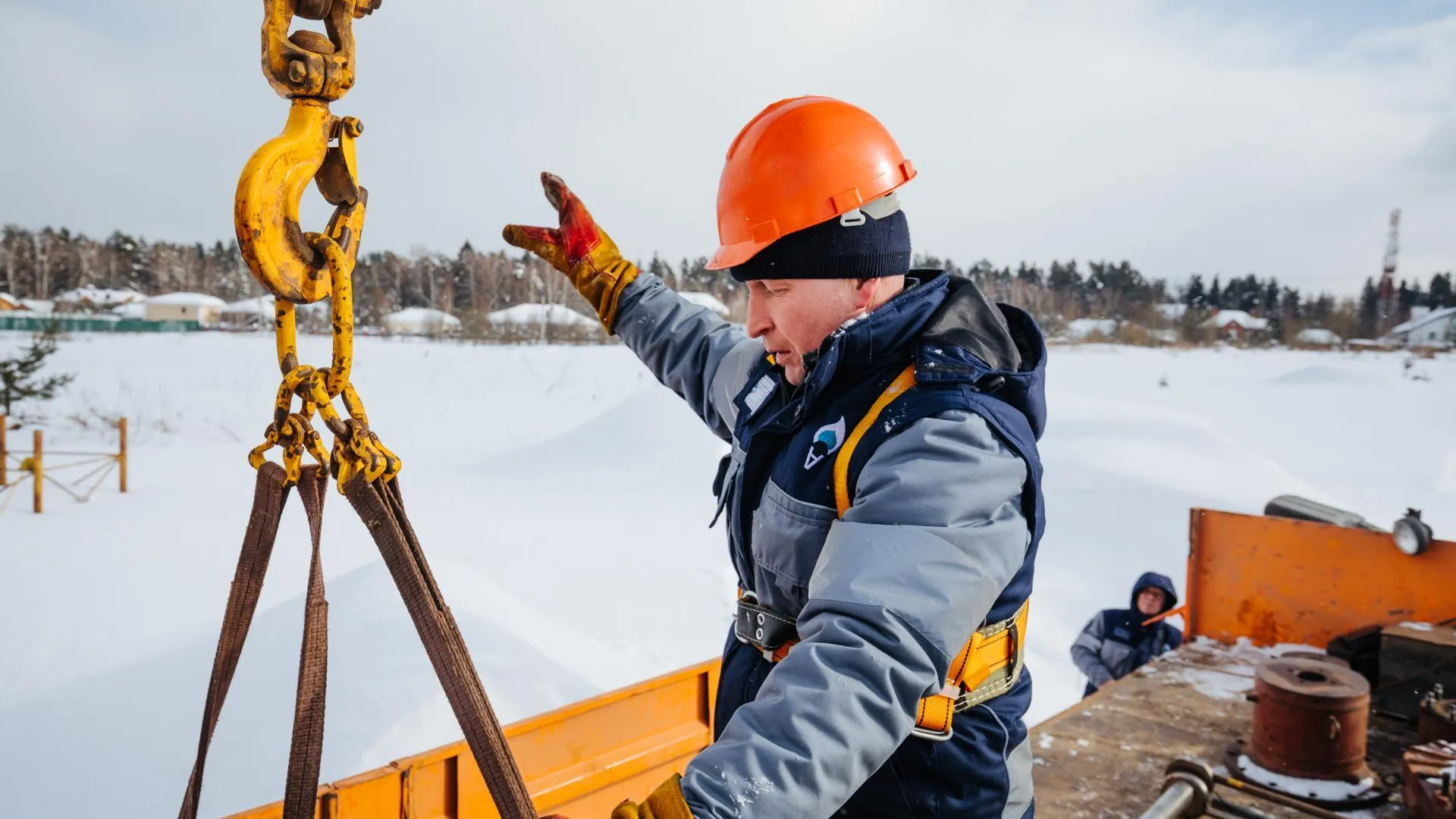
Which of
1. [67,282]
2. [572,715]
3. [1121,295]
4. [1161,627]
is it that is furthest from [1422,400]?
[67,282]

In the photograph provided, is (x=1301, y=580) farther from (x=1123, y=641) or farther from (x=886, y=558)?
(x=886, y=558)

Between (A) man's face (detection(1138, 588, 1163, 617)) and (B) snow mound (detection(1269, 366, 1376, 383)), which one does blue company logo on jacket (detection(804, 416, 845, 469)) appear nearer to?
(A) man's face (detection(1138, 588, 1163, 617))

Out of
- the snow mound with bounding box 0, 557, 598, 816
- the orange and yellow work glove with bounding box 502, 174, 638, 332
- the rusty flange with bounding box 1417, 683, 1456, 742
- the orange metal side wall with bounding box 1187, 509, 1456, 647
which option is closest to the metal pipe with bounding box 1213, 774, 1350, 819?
the rusty flange with bounding box 1417, 683, 1456, 742

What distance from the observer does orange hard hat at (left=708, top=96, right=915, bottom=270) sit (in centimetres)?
169

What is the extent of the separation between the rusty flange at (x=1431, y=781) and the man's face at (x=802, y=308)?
2.56 m

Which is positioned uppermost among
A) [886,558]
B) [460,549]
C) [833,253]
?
[833,253]

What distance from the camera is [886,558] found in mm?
1306

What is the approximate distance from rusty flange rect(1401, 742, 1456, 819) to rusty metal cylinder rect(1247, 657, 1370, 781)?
0.58 ft

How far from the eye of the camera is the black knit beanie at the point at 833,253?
5.52 feet

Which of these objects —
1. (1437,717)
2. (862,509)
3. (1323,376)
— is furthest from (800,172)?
(1323,376)

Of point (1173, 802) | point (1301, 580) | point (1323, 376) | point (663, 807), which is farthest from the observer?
point (1323, 376)

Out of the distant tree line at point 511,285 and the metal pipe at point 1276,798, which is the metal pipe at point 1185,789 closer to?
the metal pipe at point 1276,798

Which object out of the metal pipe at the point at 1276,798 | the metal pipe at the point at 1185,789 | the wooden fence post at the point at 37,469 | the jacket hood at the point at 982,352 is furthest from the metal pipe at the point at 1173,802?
the wooden fence post at the point at 37,469

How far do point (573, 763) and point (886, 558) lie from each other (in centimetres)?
200
